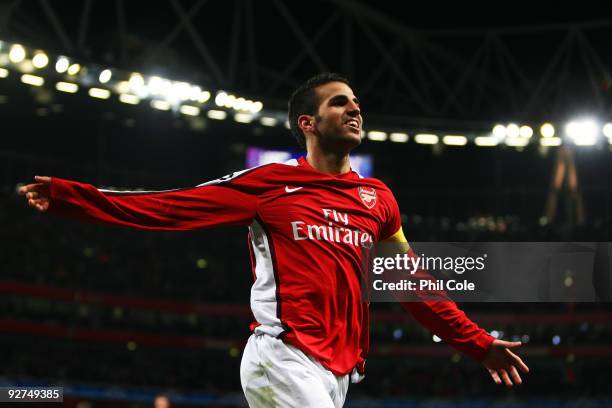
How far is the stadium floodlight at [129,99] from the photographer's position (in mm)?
20875

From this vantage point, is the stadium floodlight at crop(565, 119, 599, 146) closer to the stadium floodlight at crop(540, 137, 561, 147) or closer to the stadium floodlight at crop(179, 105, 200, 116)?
the stadium floodlight at crop(540, 137, 561, 147)

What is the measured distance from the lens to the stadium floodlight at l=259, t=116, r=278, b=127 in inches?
930

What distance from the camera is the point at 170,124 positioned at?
80.6ft

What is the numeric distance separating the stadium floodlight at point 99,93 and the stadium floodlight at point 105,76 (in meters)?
0.88

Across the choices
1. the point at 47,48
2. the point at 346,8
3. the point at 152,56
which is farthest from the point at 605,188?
the point at 47,48

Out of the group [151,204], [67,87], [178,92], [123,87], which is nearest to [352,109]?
[151,204]

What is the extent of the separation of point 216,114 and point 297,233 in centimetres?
2001

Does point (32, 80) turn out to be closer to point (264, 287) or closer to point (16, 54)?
point (16, 54)

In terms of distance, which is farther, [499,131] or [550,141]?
[550,141]

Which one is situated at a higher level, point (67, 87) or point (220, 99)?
point (220, 99)

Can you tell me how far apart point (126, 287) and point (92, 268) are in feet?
4.79

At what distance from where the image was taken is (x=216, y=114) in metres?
23.3

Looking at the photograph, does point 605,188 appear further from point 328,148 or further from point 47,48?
point 328,148

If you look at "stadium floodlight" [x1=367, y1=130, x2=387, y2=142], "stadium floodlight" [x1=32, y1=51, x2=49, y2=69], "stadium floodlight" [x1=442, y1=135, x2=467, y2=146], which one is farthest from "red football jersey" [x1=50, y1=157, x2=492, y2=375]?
"stadium floodlight" [x1=442, y1=135, x2=467, y2=146]
